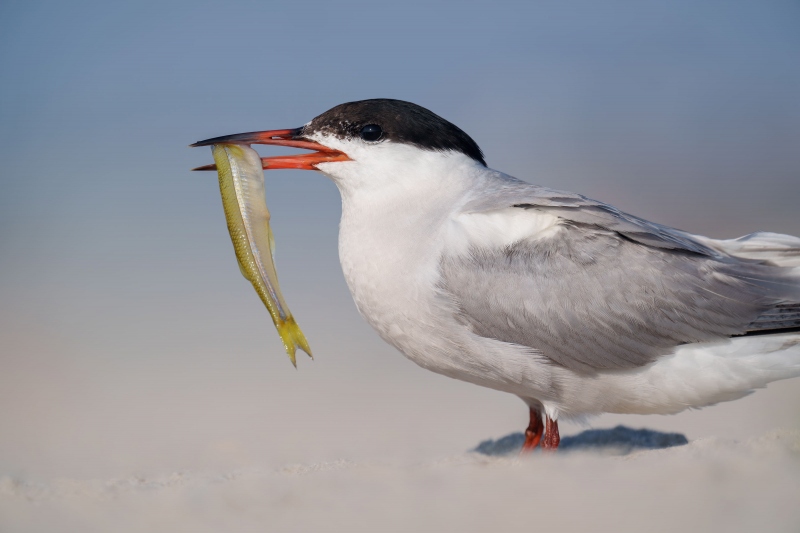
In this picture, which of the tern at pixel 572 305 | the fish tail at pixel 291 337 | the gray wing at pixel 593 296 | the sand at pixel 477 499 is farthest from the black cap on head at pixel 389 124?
the sand at pixel 477 499

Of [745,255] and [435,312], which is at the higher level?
[745,255]

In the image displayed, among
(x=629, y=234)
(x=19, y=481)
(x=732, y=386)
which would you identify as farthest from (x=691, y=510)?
(x=19, y=481)

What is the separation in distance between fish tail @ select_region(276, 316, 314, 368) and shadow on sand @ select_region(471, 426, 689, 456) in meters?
1.29

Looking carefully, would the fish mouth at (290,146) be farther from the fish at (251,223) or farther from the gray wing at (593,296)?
the gray wing at (593,296)

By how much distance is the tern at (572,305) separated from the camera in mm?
3410

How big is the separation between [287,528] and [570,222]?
1758 mm

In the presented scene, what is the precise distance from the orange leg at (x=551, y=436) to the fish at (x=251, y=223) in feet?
3.92

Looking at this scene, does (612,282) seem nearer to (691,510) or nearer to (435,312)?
(435,312)

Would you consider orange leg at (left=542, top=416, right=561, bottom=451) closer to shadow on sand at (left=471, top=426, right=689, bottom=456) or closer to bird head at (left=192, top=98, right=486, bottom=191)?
shadow on sand at (left=471, top=426, right=689, bottom=456)

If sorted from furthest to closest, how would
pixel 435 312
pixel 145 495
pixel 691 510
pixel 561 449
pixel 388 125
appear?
pixel 561 449 → pixel 388 125 → pixel 435 312 → pixel 145 495 → pixel 691 510

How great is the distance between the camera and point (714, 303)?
11.3 feet

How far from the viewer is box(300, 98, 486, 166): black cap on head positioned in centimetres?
375

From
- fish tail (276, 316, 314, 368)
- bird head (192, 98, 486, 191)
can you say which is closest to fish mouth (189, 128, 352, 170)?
bird head (192, 98, 486, 191)

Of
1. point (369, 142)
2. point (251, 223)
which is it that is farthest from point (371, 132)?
point (251, 223)
